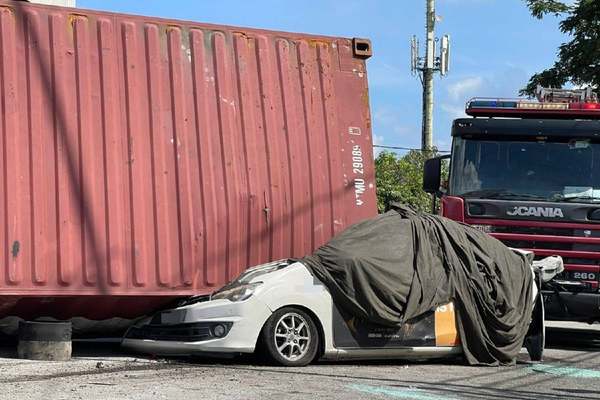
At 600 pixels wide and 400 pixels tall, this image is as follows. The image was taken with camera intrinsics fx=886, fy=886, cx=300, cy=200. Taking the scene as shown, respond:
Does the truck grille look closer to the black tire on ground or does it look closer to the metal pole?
the black tire on ground

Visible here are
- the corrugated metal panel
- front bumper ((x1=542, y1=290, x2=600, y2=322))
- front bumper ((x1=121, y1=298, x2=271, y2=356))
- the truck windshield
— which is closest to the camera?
front bumper ((x1=121, y1=298, x2=271, y2=356))

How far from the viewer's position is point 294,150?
9.49 m

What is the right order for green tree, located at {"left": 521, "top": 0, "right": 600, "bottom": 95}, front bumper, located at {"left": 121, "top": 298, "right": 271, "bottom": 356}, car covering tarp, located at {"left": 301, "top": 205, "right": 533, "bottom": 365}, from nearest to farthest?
1. front bumper, located at {"left": 121, "top": 298, "right": 271, "bottom": 356}
2. car covering tarp, located at {"left": 301, "top": 205, "right": 533, "bottom": 365}
3. green tree, located at {"left": 521, "top": 0, "right": 600, "bottom": 95}

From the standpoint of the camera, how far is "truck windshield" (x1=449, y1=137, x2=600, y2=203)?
10.8 metres

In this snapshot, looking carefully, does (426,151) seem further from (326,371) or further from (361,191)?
(326,371)

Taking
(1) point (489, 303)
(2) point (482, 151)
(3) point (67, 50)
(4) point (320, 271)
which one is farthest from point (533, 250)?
(3) point (67, 50)

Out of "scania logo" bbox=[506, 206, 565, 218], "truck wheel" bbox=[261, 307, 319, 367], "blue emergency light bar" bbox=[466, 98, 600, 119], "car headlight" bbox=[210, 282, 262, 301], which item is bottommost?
"truck wheel" bbox=[261, 307, 319, 367]

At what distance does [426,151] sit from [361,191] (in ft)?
74.7

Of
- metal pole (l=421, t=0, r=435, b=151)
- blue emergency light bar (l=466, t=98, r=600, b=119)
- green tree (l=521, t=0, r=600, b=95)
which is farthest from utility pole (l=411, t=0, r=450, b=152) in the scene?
blue emergency light bar (l=466, t=98, r=600, b=119)

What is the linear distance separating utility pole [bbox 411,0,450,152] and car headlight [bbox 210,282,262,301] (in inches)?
983

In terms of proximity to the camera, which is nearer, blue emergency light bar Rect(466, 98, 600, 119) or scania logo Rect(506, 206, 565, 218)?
scania logo Rect(506, 206, 565, 218)

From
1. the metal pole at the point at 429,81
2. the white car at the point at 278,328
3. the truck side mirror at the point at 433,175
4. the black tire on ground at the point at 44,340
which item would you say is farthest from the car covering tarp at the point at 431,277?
the metal pole at the point at 429,81

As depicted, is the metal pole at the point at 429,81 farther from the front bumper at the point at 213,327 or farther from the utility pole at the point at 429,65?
the front bumper at the point at 213,327

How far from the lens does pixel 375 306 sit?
27.4 ft
